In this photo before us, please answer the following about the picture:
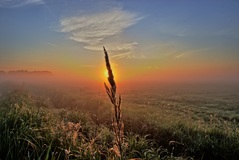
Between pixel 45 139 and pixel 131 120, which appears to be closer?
pixel 45 139

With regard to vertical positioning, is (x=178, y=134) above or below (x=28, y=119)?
below

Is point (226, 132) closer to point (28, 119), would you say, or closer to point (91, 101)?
point (28, 119)

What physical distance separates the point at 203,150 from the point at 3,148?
680 centimetres

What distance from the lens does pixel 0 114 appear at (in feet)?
19.2

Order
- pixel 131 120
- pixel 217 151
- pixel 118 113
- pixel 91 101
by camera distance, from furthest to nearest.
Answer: pixel 91 101, pixel 131 120, pixel 217 151, pixel 118 113

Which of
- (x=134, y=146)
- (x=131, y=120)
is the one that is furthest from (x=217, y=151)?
(x=131, y=120)

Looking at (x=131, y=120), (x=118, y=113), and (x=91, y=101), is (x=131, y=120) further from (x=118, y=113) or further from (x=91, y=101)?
(x=118, y=113)

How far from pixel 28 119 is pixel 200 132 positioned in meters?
7.05

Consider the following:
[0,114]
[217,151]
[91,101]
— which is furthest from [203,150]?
[91,101]

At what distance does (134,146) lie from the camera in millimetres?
6699

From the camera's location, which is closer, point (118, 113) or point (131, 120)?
point (118, 113)

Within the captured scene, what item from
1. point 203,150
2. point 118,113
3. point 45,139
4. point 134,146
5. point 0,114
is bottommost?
point 203,150

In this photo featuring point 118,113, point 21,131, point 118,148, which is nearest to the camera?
point 118,113

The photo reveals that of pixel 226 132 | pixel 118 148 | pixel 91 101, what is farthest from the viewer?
pixel 91 101
